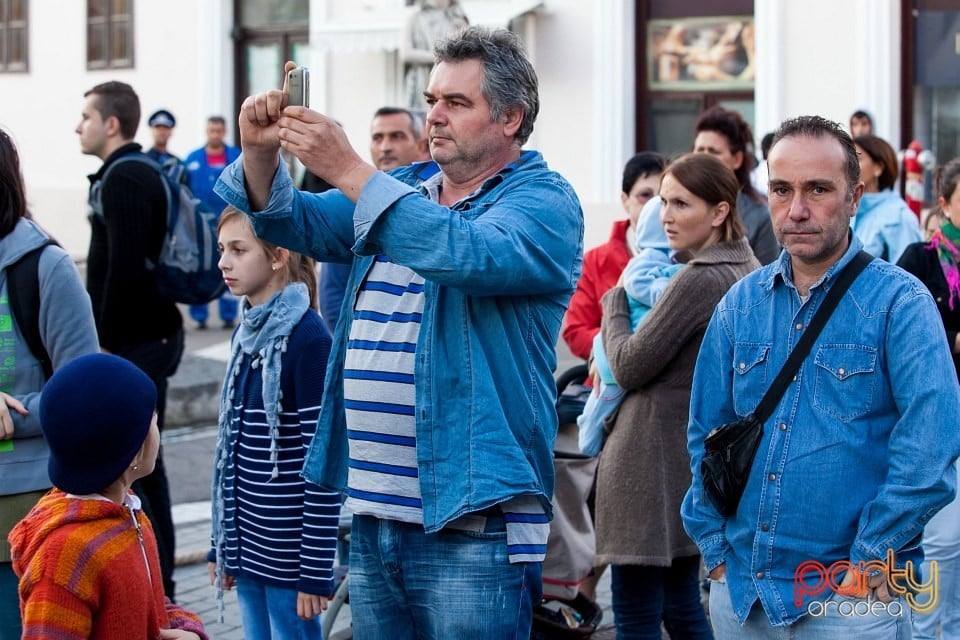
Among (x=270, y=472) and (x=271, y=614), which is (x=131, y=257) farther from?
(x=271, y=614)

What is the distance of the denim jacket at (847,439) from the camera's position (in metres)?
3.07

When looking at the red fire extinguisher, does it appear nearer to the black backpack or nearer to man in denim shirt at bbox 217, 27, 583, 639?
the black backpack

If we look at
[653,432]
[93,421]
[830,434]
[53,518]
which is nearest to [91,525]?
[53,518]

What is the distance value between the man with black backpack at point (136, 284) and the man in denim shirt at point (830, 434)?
313 centimetres

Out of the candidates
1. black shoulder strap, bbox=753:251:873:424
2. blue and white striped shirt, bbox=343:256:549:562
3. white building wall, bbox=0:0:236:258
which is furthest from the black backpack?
white building wall, bbox=0:0:236:258

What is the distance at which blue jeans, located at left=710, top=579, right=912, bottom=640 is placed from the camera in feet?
10.2

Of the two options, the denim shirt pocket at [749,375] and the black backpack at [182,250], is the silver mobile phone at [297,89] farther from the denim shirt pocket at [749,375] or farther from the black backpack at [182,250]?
the black backpack at [182,250]

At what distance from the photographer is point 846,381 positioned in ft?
10.3

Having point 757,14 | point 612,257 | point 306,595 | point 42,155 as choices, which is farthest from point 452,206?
point 42,155

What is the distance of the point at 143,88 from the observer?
18.4 meters

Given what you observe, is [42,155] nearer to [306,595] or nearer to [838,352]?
[306,595]

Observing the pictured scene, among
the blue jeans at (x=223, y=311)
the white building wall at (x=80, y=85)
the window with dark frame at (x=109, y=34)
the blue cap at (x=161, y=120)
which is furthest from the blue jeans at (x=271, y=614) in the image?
the window with dark frame at (x=109, y=34)

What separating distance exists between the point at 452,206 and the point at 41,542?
115cm

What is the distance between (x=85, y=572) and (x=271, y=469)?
4.50 ft
